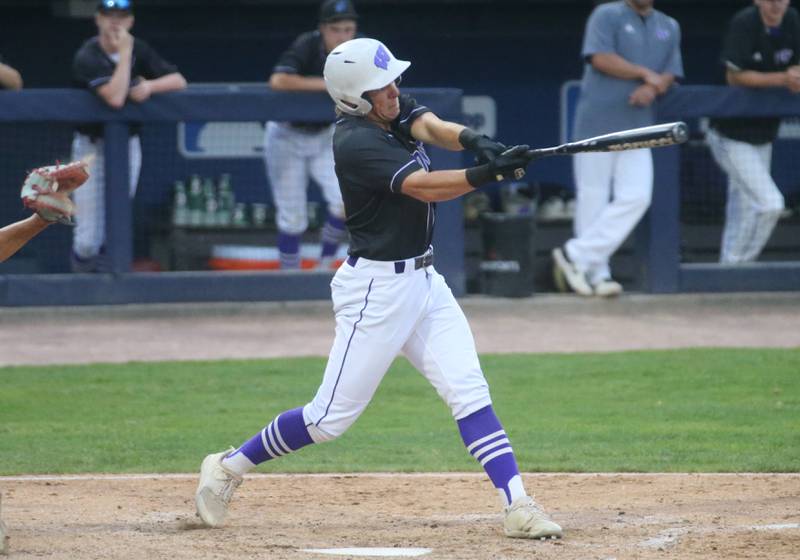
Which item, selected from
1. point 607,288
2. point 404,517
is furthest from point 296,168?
point 404,517

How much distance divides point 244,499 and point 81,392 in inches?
92.3

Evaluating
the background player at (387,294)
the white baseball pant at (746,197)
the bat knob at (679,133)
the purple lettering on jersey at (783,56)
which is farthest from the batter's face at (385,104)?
the purple lettering on jersey at (783,56)

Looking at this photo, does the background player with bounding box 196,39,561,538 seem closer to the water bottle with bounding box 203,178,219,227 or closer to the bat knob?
the bat knob

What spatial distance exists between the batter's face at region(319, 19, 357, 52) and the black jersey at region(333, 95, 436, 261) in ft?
14.2

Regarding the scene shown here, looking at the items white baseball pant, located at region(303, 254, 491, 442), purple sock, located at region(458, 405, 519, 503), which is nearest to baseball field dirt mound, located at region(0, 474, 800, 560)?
purple sock, located at region(458, 405, 519, 503)

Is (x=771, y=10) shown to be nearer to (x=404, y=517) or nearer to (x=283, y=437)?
(x=404, y=517)

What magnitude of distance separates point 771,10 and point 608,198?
1.63 meters

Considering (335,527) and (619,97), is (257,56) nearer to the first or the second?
(619,97)

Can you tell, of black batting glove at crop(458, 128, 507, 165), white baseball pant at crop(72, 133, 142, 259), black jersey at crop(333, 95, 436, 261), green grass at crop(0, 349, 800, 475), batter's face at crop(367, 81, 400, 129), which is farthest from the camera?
white baseball pant at crop(72, 133, 142, 259)

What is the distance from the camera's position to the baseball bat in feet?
16.0

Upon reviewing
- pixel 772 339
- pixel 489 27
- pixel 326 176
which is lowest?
pixel 772 339

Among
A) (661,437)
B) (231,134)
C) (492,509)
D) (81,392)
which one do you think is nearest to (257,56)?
(231,134)

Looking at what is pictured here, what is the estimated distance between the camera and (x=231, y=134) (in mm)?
11383

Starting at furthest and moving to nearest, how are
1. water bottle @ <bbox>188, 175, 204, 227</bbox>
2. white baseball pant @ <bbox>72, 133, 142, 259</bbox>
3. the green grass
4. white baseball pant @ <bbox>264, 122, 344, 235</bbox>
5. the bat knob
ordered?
water bottle @ <bbox>188, 175, 204, 227</bbox> → white baseball pant @ <bbox>264, 122, 344, 235</bbox> → white baseball pant @ <bbox>72, 133, 142, 259</bbox> → the green grass → the bat knob
